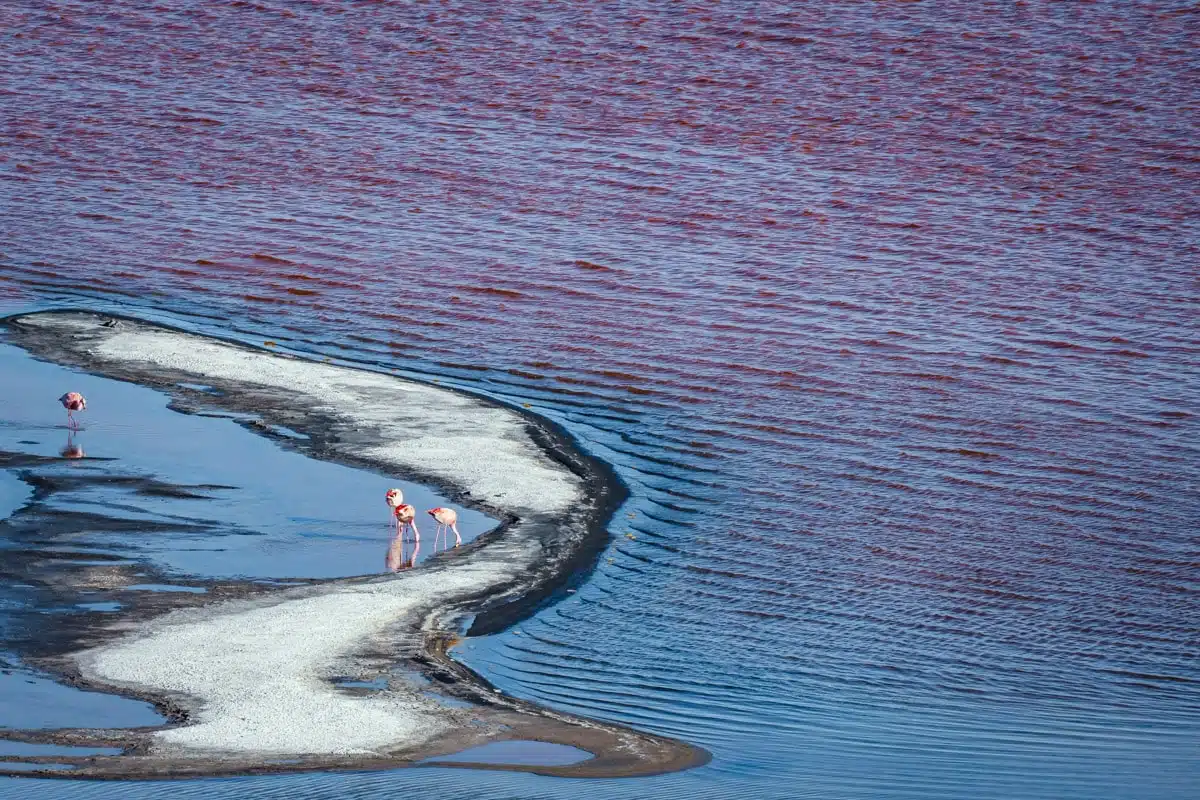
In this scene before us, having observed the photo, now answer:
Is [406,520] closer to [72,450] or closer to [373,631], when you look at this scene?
[373,631]

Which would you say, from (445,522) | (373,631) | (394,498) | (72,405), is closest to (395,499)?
(394,498)

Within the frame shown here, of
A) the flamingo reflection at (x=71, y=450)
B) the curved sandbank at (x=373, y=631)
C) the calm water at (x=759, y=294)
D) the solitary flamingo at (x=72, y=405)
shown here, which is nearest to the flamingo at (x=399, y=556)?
the curved sandbank at (x=373, y=631)

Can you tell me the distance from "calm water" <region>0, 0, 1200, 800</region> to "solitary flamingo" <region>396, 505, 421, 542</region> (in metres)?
1.46

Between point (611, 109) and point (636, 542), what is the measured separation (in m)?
17.1

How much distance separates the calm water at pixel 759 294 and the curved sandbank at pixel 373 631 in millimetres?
328

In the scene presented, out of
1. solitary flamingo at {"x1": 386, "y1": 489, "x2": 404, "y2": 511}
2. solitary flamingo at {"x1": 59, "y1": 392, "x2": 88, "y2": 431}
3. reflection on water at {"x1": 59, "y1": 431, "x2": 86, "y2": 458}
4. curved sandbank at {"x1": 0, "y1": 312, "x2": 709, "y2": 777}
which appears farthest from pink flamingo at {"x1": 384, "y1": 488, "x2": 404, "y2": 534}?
solitary flamingo at {"x1": 59, "y1": 392, "x2": 88, "y2": 431}

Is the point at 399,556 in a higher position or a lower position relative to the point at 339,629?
higher

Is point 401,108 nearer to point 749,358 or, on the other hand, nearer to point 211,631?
point 749,358

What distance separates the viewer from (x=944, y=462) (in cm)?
1527

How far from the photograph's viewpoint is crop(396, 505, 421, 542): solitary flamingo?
11984 mm

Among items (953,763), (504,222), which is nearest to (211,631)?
(953,763)

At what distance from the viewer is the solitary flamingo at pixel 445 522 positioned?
39.9ft

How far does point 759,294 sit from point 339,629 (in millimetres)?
11654

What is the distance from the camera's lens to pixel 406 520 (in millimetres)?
12055
